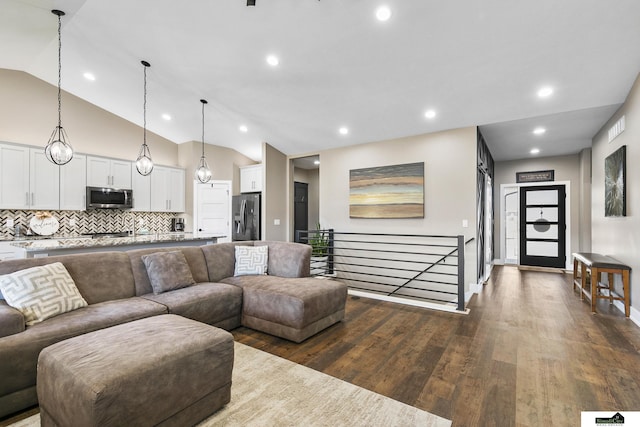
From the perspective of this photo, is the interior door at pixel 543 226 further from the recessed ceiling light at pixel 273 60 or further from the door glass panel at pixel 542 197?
the recessed ceiling light at pixel 273 60

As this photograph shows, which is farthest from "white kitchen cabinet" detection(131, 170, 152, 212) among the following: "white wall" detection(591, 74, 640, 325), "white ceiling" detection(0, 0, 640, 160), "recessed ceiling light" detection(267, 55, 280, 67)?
"white wall" detection(591, 74, 640, 325)

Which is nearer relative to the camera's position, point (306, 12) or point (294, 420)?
point (294, 420)

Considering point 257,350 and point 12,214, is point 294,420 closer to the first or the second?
point 257,350

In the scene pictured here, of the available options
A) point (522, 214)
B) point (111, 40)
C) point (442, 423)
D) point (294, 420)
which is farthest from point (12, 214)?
point (522, 214)

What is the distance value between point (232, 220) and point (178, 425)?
18.1 ft

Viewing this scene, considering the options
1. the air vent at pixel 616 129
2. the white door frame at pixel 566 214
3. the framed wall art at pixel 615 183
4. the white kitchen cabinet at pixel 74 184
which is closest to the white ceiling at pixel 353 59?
the air vent at pixel 616 129

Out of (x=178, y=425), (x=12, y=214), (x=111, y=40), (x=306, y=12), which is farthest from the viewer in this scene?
(x=12, y=214)

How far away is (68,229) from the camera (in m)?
5.29

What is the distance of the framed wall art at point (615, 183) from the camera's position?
11.8ft

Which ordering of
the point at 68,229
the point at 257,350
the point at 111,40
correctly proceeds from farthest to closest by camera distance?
the point at 68,229 < the point at 111,40 < the point at 257,350

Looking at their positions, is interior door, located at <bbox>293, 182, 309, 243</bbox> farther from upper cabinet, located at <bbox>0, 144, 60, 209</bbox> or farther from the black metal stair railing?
upper cabinet, located at <bbox>0, 144, 60, 209</bbox>

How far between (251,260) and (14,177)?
4117 millimetres

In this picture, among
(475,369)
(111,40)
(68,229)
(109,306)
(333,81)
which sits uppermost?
(111,40)

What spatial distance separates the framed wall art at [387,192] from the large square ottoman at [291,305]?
96.9 inches
